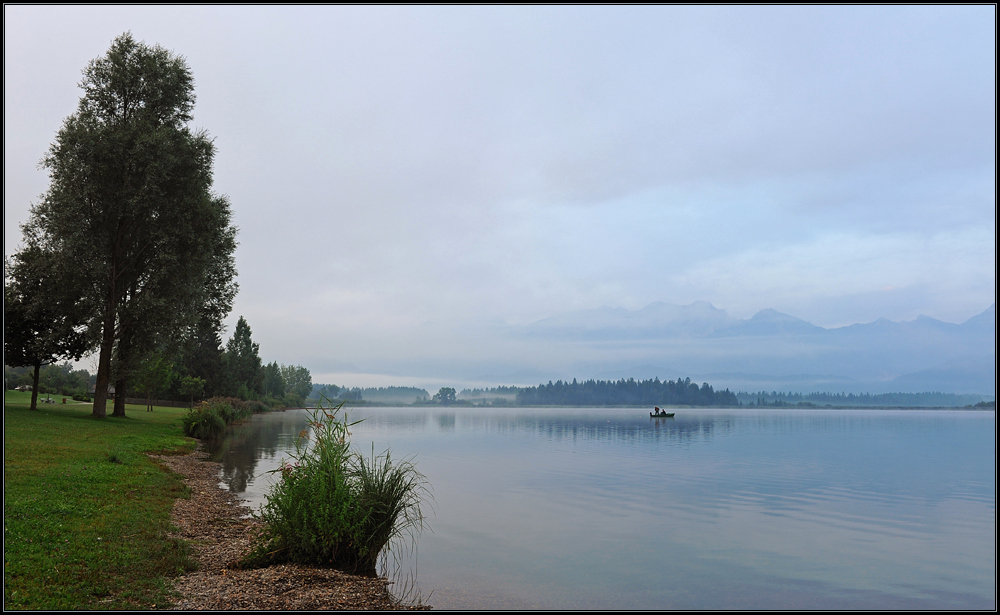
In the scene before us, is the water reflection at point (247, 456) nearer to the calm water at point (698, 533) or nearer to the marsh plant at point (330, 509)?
the calm water at point (698, 533)

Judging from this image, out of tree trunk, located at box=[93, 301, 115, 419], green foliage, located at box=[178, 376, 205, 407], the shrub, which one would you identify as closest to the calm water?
the shrub

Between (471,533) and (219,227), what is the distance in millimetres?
30196

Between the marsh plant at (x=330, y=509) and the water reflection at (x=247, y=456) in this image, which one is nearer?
the marsh plant at (x=330, y=509)

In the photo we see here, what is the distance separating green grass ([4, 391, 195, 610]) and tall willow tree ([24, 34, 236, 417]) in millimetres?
14560

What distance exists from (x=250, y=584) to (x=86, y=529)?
13.2 ft

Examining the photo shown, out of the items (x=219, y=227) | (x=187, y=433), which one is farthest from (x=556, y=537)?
(x=187, y=433)

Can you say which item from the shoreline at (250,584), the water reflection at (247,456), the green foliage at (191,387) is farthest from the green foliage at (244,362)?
the shoreline at (250,584)

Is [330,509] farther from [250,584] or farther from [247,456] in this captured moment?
[247,456]

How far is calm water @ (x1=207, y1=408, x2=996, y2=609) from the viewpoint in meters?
11.8

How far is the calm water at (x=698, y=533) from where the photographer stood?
1184 cm

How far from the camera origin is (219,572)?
10.1 m

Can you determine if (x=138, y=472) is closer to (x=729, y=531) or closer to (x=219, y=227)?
(x=729, y=531)

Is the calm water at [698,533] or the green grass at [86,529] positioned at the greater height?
the green grass at [86,529]

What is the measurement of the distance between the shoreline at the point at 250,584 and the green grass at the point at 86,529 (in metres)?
0.39
